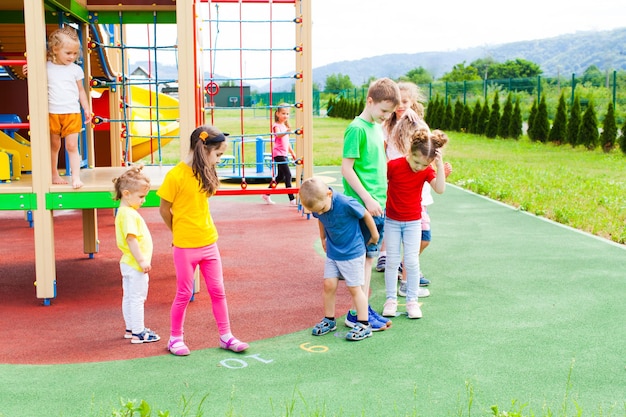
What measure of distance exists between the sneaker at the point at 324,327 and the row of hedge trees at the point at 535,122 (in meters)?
16.3

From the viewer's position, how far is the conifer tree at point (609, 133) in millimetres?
20453

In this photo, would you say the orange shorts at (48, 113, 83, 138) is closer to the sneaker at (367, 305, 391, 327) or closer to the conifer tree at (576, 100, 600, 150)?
the sneaker at (367, 305, 391, 327)

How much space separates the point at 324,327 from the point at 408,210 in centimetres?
105

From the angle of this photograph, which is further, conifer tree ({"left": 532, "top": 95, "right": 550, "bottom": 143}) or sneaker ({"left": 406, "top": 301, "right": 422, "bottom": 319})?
conifer tree ({"left": 532, "top": 95, "right": 550, "bottom": 143})

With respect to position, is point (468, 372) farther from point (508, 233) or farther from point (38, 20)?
point (508, 233)

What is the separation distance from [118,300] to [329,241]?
2.11 metres

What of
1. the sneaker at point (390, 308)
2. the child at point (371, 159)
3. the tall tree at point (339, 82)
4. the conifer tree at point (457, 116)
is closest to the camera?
the child at point (371, 159)

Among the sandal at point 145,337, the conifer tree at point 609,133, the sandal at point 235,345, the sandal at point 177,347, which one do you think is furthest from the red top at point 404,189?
the conifer tree at point 609,133

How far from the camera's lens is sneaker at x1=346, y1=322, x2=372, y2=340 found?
5.05 metres

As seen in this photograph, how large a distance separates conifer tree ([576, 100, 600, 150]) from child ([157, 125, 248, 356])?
1850 cm

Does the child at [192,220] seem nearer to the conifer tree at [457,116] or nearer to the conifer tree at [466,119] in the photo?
the conifer tree at [466,119]

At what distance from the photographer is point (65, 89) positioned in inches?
237

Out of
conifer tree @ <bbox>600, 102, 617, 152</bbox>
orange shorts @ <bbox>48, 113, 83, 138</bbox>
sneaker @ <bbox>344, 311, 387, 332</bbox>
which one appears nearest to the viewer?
sneaker @ <bbox>344, 311, 387, 332</bbox>

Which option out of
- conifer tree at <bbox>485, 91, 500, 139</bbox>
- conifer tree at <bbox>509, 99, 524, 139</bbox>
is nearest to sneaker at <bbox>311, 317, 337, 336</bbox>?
conifer tree at <bbox>509, 99, 524, 139</bbox>
